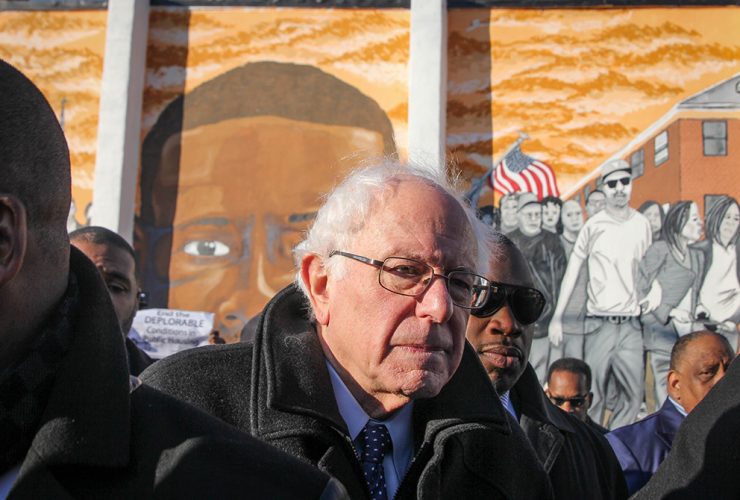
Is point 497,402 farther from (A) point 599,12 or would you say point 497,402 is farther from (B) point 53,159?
(A) point 599,12

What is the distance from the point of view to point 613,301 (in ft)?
35.7

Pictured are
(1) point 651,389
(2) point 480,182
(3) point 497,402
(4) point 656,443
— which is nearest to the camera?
(3) point 497,402

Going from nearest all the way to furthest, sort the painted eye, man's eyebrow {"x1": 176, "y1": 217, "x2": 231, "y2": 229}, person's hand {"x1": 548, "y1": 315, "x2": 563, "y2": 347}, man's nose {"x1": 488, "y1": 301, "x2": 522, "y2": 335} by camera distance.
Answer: man's nose {"x1": 488, "y1": 301, "x2": 522, "y2": 335}
person's hand {"x1": 548, "y1": 315, "x2": 563, "y2": 347}
the painted eye
man's eyebrow {"x1": 176, "y1": 217, "x2": 231, "y2": 229}

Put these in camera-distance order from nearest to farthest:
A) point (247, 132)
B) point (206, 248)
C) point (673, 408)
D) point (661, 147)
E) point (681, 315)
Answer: point (673, 408), point (681, 315), point (661, 147), point (206, 248), point (247, 132)

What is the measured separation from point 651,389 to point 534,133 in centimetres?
356

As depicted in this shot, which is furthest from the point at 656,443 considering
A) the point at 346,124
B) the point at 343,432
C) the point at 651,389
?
the point at 346,124

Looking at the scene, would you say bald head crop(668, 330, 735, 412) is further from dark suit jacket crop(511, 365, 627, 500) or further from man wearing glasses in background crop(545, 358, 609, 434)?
dark suit jacket crop(511, 365, 627, 500)

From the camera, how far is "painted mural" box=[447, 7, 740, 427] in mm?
10797

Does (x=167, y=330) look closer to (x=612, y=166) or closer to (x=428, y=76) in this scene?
(x=428, y=76)

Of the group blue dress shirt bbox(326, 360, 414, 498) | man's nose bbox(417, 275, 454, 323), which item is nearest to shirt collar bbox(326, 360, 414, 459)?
blue dress shirt bbox(326, 360, 414, 498)

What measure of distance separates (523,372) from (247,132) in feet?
30.0

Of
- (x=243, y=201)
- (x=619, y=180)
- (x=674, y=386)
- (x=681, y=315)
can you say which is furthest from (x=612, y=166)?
(x=674, y=386)

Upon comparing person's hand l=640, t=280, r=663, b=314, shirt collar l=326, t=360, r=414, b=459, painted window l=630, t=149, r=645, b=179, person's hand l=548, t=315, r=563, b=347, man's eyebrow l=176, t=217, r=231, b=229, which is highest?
painted window l=630, t=149, r=645, b=179

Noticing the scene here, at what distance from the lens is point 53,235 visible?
4.27 feet
